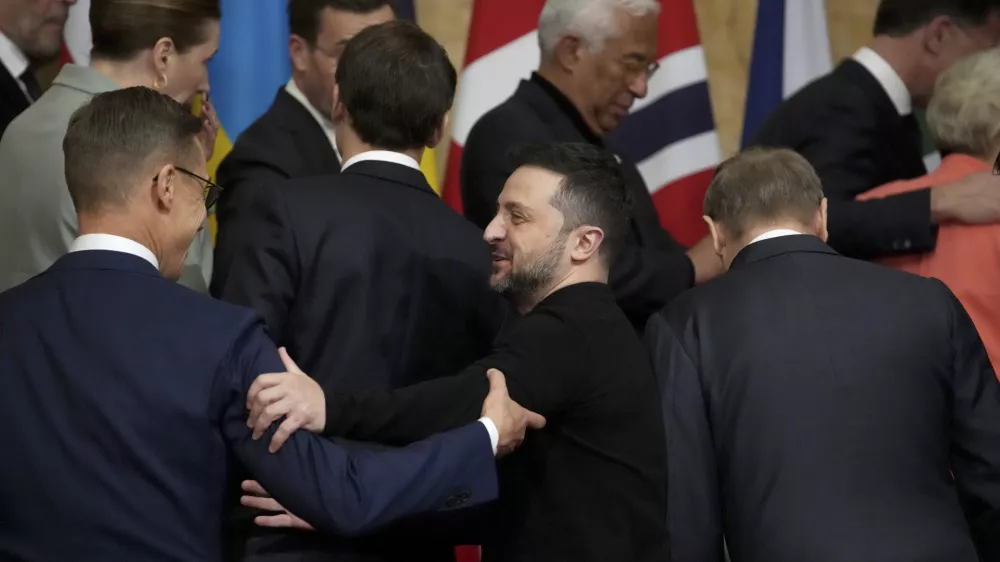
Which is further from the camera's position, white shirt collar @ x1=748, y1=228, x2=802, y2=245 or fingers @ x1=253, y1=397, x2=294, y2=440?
white shirt collar @ x1=748, y1=228, x2=802, y2=245

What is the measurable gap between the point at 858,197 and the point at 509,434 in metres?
1.78

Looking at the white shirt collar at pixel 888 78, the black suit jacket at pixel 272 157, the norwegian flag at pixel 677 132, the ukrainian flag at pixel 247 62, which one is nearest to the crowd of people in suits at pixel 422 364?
the black suit jacket at pixel 272 157

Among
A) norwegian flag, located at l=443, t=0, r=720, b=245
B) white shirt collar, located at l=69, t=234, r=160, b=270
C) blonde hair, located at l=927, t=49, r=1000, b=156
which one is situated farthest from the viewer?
norwegian flag, located at l=443, t=0, r=720, b=245

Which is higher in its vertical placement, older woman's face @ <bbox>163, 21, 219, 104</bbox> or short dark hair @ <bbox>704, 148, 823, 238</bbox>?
older woman's face @ <bbox>163, 21, 219, 104</bbox>

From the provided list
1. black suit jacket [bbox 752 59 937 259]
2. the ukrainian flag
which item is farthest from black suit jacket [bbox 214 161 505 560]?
the ukrainian flag

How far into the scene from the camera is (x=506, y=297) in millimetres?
2947

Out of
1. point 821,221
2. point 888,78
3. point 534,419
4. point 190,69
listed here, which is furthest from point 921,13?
point 534,419

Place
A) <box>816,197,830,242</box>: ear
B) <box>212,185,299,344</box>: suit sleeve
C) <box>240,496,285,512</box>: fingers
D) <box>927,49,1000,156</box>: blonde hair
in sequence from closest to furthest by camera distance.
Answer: <box>240,496,285,512</box>: fingers
<box>212,185,299,344</box>: suit sleeve
<box>816,197,830,242</box>: ear
<box>927,49,1000,156</box>: blonde hair

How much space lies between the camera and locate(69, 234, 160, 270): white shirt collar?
92.0 inches

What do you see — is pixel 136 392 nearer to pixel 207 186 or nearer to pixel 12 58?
pixel 207 186

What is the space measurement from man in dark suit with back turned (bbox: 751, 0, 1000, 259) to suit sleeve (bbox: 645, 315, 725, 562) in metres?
1.18

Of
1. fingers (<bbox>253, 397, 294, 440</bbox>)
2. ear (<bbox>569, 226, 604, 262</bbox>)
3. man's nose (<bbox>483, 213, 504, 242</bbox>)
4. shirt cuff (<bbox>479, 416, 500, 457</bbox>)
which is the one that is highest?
man's nose (<bbox>483, 213, 504, 242</bbox>)

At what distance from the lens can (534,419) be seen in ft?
8.57

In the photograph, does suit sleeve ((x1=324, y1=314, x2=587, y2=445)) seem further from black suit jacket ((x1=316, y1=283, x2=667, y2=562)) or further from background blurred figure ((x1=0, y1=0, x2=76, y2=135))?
background blurred figure ((x1=0, y1=0, x2=76, y2=135))
